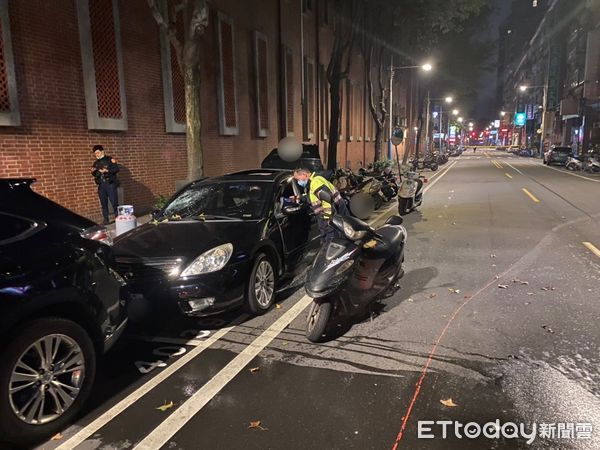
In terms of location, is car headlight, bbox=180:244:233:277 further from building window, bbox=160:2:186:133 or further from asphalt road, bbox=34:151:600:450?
building window, bbox=160:2:186:133

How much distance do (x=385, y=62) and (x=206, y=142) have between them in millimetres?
29114

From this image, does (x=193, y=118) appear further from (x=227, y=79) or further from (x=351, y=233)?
(x=227, y=79)

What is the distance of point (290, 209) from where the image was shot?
6117mm

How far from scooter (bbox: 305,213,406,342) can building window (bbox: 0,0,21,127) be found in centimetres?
726

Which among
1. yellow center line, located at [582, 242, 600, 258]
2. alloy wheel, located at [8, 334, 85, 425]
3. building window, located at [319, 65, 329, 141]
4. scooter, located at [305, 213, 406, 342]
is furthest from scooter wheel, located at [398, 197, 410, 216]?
building window, located at [319, 65, 329, 141]

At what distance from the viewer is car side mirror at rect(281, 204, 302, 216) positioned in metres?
6.11

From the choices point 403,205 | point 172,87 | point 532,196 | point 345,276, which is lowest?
point 532,196

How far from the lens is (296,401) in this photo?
3.61 m

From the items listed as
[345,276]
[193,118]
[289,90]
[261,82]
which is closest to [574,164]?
[289,90]

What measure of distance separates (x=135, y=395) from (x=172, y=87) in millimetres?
11509

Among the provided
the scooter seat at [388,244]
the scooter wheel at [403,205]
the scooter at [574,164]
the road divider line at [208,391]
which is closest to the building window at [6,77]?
the road divider line at [208,391]

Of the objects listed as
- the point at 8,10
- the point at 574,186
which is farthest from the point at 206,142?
the point at 574,186

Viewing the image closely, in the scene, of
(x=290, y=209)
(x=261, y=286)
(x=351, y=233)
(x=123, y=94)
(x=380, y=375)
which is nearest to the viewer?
(x=380, y=375)

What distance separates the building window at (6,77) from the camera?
881cm
